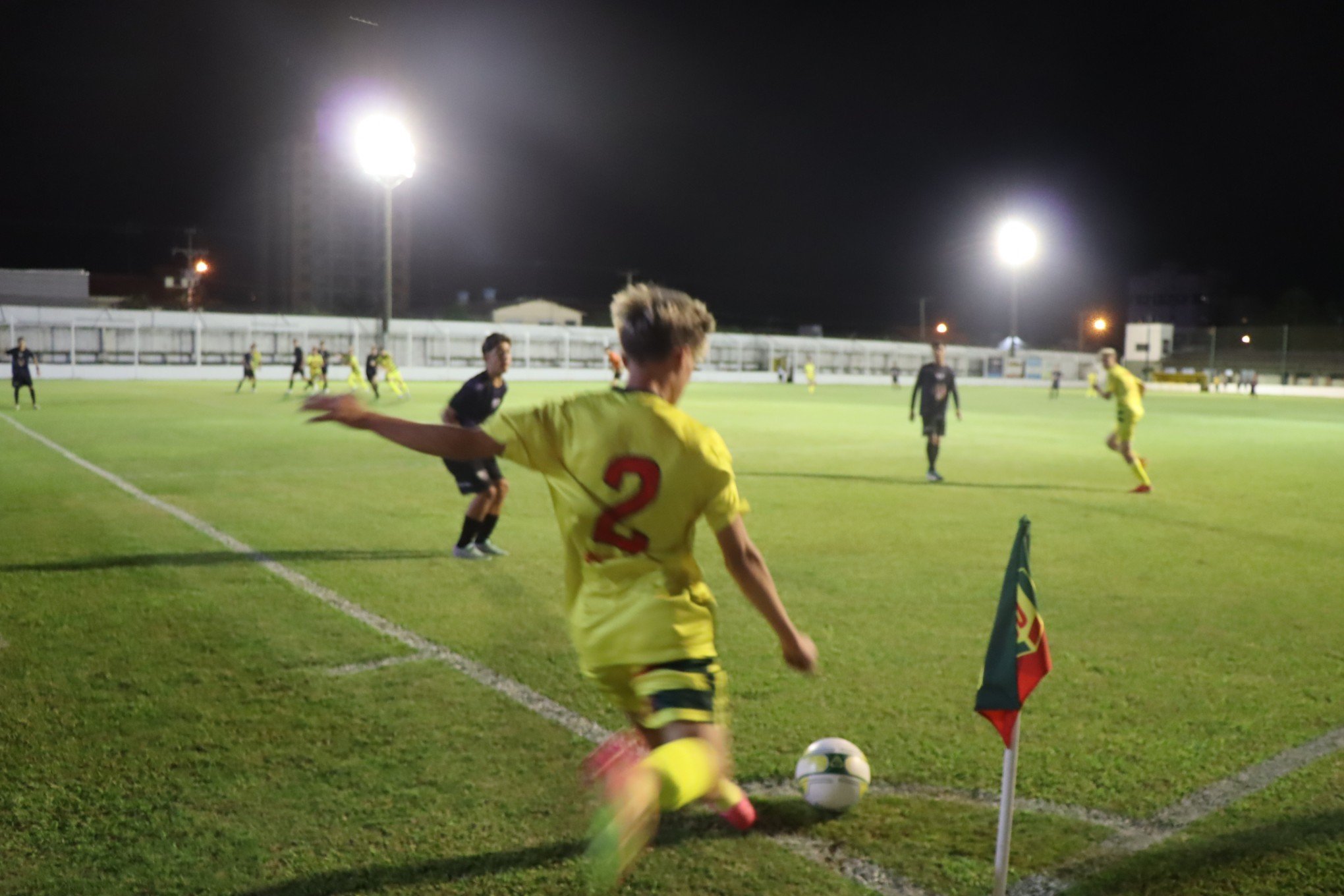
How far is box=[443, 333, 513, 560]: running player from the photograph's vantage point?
767 cm

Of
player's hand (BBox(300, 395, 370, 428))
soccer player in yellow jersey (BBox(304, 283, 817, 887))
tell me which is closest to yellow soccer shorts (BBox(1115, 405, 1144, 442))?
soccer player in yellow jersey (BBox(304, 283, 817, 887))

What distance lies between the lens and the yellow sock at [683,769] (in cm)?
236

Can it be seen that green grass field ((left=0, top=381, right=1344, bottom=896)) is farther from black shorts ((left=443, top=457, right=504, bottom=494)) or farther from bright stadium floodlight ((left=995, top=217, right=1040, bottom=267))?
bright stadium floodlight ((left=995, top=217, right=1040, bottom=267))

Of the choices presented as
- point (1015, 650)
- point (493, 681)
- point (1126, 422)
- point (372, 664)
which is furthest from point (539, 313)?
point (1015, 650)

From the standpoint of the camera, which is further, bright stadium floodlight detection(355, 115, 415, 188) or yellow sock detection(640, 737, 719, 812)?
bright stadium floodlight detection(355, 115, 415, 188)

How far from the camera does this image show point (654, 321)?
108 inches

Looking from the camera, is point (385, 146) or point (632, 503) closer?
point (632, 503)

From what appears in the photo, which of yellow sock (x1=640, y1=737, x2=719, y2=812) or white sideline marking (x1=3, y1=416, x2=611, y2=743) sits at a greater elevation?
yellow sock (x1=640, y1=737, x2=719, y2=812)

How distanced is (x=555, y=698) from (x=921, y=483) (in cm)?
966

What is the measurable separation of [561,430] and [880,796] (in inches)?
79.2

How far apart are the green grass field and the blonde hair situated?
1.70 meters

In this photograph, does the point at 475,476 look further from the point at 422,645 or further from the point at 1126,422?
the point at 1126,422

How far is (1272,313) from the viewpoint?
308ft

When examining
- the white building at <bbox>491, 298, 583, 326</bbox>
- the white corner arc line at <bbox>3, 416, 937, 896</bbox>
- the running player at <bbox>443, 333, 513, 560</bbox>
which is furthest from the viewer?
the white building at <bbox>491, 298, 583, 326</bbox>
